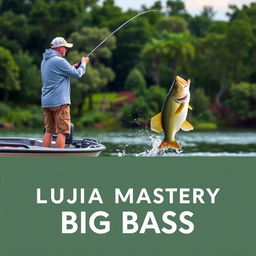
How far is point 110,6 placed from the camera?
96812 millimetres

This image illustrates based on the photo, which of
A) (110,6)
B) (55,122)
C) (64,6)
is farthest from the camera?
(110,6)

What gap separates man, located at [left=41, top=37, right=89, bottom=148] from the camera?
408 inches

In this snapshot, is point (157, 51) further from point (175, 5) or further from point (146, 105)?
point (175, 5)

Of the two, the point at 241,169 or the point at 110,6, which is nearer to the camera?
the point at 241,169

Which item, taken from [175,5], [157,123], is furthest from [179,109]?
[175,5]

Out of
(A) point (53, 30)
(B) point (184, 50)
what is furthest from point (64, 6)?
(B) point (184, 50)

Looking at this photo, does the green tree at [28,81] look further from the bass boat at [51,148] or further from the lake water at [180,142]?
the bass boat at [51,148]

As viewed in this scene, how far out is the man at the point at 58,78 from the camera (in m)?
10.4

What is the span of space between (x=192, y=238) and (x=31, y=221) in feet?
4.44

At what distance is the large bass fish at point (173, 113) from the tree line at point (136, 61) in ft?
194

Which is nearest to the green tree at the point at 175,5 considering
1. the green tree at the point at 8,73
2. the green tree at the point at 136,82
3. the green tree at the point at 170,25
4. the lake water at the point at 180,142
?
the green tree at the point at 170,25

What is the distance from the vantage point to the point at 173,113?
9.84 m

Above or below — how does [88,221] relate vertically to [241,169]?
below

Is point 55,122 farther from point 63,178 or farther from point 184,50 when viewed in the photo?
point 184,50
